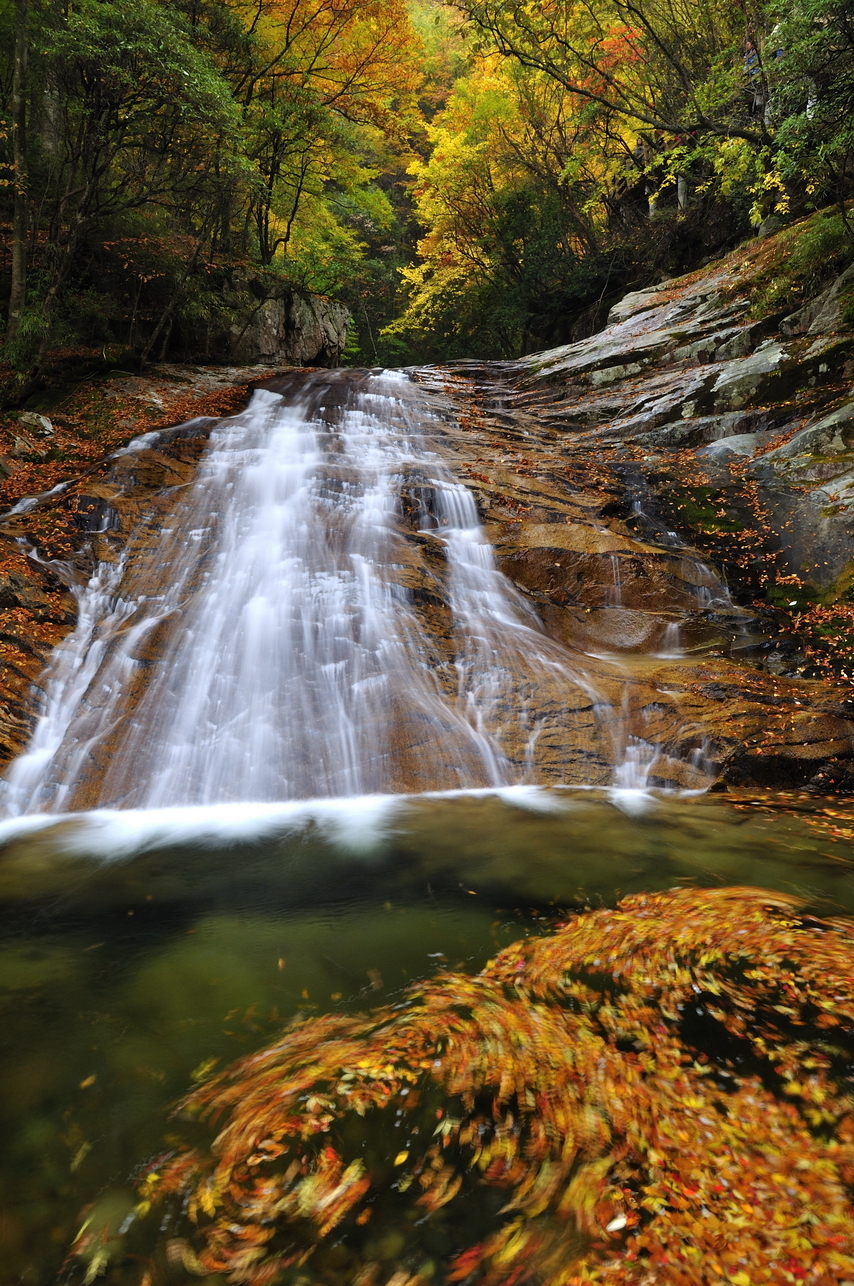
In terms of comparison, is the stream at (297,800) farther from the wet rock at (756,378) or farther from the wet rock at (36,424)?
A: the wet rock at (756,378)

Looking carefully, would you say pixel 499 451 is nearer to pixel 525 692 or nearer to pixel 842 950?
pixel 525 692

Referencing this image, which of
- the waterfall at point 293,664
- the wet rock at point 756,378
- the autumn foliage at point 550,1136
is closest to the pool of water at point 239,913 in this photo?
the autumn foliage at point 550,1136

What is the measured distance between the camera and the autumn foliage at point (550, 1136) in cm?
175

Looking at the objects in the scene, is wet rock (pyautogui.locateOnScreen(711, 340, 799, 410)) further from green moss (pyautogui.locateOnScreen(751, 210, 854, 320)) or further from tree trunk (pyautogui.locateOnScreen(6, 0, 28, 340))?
tree trunk (pyautogui.locateOnScreen(6, 0, 28, 340))

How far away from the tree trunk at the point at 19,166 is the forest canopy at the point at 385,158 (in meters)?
0.05

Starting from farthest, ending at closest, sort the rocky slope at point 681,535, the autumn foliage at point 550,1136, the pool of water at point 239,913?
the rocky slope at point 681,535, the pool of water at point 239,913, the autumn foliage at point 550,1136

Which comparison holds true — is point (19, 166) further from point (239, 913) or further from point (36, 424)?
point (239, 913)

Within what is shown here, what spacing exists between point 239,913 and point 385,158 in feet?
101

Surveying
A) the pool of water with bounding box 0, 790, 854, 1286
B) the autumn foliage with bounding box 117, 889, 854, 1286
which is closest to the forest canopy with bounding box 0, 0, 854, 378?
the pool of water with bounding box 0, 790, 854, 1286

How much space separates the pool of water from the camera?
7.14 feet

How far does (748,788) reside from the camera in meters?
5.48

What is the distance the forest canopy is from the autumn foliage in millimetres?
10920

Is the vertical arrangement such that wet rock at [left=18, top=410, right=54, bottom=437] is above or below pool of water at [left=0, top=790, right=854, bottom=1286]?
above

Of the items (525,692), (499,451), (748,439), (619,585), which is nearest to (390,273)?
(499,451)
